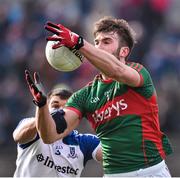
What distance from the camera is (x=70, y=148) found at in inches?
308

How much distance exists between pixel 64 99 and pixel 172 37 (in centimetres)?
656

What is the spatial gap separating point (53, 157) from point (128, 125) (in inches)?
54.1

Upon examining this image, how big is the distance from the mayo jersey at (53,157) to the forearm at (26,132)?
130 mm

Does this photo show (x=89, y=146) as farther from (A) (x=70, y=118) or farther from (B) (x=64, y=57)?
(B) (x=64, y=57)

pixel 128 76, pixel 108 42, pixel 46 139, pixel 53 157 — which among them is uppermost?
pixel 108 42

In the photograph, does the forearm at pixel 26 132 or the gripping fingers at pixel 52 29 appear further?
the forearm at pixel 26 132

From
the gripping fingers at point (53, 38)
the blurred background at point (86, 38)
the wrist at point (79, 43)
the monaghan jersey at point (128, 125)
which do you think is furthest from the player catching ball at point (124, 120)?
the blurred background at point (86, 38)

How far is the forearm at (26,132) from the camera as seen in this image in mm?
7344

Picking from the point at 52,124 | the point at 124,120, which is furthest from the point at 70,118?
the point at 124,120

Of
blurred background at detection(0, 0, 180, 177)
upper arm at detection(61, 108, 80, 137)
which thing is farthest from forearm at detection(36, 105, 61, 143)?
blurred background at detection(0, 0, 180, 177)

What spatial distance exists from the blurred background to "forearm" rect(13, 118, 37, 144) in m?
4.65

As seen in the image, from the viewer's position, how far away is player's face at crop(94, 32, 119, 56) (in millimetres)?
6719

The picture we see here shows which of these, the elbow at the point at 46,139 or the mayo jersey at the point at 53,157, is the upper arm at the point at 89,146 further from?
the elbow at the point at 46,139

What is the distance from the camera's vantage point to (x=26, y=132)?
737 centimetres
